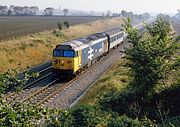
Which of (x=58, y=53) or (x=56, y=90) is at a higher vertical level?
(x=58, y=53)

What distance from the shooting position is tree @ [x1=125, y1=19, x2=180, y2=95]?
17.2 m

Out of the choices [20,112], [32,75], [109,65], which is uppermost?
[32,75]

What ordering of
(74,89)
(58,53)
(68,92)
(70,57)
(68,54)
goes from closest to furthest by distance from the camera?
1. (68,92)
2. (74,89)
3. (70,57)
4. (68,54)
5. (58,53)

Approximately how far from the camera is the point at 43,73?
29.4 meters

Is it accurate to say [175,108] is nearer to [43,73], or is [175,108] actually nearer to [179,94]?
[179,94]

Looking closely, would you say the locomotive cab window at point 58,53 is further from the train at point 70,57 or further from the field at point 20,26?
the field at point 20,26

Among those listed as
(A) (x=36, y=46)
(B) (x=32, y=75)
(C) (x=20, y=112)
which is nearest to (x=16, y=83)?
(B) (x=32, y=75)

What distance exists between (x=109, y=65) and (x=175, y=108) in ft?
57.9

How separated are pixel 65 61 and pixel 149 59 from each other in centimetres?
1012

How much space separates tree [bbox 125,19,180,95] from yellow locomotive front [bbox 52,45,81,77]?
8.07 m

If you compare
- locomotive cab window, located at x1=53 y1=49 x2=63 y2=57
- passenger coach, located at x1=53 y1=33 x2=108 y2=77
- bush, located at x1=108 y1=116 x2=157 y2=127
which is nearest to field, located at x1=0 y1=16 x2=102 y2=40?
passenger coach, located at x1=53 y1=33 x2=108 y2=77

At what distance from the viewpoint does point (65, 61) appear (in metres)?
26.2

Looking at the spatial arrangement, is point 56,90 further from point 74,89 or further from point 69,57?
point 69,57

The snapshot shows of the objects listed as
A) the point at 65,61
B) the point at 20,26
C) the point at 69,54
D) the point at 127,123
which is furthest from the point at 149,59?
the point at 20,26
